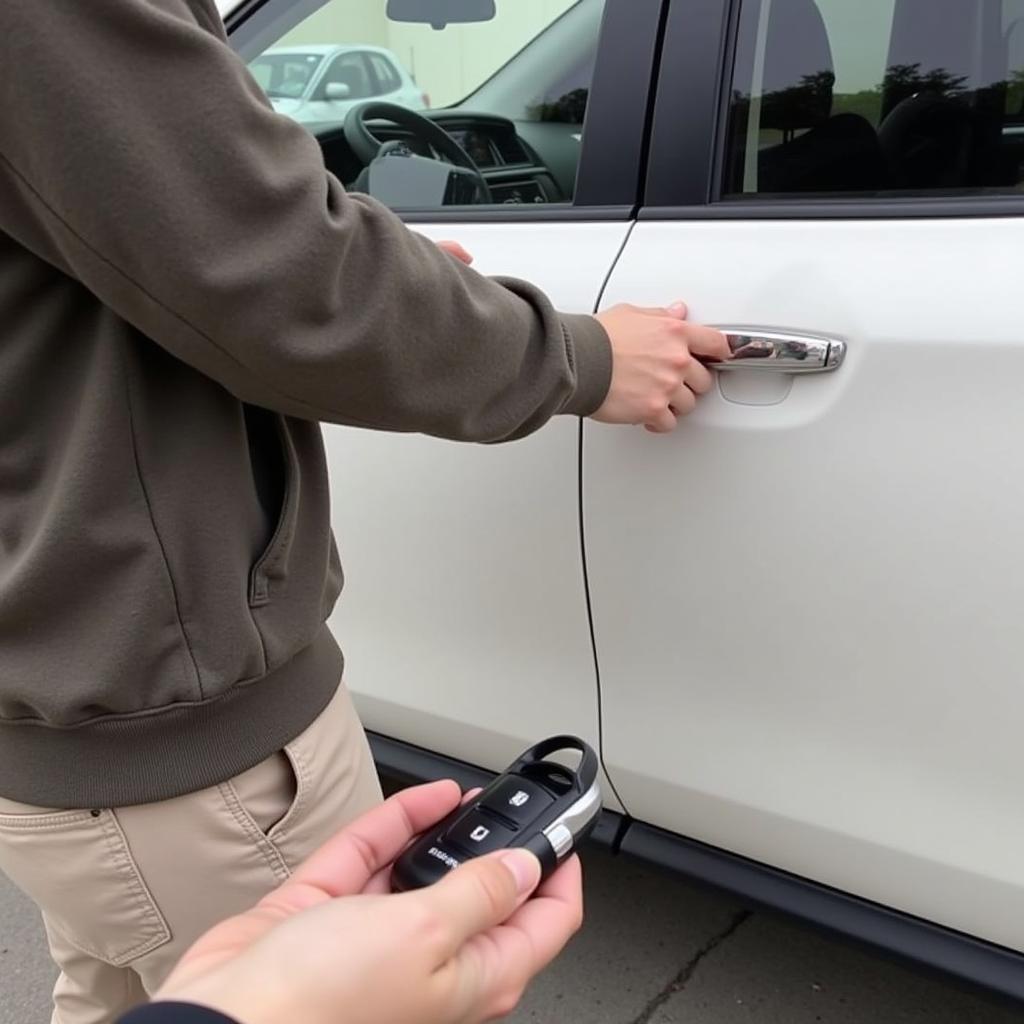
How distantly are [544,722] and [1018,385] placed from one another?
77 cm

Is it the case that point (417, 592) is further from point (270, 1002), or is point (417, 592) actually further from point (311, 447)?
point (270, 1002)

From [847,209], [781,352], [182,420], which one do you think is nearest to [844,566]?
[781,352]

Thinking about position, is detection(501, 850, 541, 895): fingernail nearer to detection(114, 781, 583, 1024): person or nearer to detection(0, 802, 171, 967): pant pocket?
detection(114, 781, 583, 1024): person

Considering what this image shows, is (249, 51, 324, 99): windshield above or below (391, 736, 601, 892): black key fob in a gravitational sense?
above

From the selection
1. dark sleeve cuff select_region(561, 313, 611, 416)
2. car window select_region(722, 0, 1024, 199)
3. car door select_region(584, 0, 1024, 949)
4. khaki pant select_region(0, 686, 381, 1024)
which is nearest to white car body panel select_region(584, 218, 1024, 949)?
car door select_region(584, 0, 1024, 949)

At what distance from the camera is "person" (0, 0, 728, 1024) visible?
691mm

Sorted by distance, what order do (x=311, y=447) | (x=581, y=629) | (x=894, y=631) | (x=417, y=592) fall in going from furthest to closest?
(x=417, y=592), (x=581, y=629), (x=894, y=631), (x=311, y=447)

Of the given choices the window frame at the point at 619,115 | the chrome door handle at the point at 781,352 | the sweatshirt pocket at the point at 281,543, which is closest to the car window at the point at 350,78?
the window frame at the point at 619,115

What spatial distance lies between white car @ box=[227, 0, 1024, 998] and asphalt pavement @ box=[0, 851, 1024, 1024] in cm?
38

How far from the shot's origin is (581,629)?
148 centimetres

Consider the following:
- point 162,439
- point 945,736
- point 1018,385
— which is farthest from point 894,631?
point 162,439

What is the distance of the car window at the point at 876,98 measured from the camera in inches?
50.2

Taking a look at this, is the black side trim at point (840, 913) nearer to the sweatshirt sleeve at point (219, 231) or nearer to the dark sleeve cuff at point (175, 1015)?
the sweatshirt sleeve at point (219, 231)

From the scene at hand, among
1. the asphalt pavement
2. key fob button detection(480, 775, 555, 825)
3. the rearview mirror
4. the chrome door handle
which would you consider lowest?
the asphalt pavement
